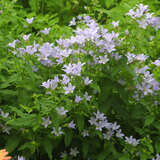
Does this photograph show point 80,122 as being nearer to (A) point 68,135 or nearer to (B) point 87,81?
(A) point 68,135

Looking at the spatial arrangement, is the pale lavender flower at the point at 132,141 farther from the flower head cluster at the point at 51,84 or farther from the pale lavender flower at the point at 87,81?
the flower head cluster at the point at 51,84

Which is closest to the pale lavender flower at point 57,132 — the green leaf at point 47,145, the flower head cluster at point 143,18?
the green leaf at point 47,145

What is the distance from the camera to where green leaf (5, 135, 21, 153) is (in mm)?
2823

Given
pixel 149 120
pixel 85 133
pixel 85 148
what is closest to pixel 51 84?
pixel 85 133

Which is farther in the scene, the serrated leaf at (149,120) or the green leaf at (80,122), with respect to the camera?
the serrated leaf at (149,120)

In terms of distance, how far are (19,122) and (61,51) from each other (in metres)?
0.62

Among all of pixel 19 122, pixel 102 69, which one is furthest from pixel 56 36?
pixel 19 122

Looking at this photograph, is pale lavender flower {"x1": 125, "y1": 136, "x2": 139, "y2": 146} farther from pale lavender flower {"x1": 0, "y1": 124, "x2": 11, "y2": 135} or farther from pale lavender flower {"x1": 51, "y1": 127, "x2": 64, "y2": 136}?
pale lavender flower {"x1": 0, "y1": 124, "x2": 11, "y2": 135}

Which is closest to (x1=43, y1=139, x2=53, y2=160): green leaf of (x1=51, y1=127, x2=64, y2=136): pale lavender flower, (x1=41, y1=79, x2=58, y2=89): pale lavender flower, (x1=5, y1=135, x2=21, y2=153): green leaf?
(x1=51, y1=127, x2=64, y2=136): pale lavender flower

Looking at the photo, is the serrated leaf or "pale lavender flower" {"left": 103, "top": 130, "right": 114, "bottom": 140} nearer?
the serrated leaf

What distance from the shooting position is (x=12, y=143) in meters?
2.86

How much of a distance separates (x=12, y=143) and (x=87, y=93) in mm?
691

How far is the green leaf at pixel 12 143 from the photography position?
2.82 metres

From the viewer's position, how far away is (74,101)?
8.85 feet
